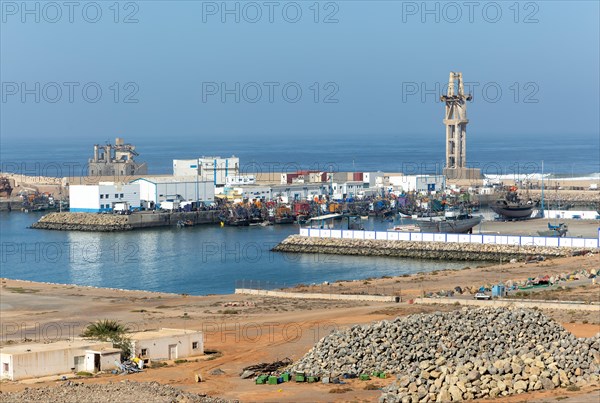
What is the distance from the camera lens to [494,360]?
16.1 metres

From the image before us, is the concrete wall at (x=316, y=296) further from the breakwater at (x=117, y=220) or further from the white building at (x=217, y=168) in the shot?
the white building at (x=217, y=168)

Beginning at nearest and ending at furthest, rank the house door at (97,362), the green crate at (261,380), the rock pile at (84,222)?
the green crate at (261,380), the house door at (97,362), the rock pile at (84,222)

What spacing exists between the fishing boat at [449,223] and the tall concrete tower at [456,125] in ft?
86.7

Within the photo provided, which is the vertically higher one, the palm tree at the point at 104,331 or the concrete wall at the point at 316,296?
the palm tree at the point at 104,331

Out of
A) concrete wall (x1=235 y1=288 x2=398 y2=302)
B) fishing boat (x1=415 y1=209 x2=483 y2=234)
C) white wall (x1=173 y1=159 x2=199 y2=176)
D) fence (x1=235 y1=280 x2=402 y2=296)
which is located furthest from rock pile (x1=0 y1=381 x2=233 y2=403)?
white wall (x1=173 y1=159 x2=199 y2=176)

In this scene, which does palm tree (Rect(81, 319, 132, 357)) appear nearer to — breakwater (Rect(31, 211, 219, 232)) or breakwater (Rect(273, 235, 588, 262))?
breakwater (Rect(273, 235, 588, 262))

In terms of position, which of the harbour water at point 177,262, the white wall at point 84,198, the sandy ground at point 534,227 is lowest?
the harbour water at point 177,262

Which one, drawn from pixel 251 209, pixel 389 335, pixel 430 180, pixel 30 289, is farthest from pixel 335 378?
pixel 430 180

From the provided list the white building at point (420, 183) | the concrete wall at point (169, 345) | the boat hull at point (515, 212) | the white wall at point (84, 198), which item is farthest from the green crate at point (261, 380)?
the white building at point (420, 183)

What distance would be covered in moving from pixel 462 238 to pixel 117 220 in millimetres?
19964

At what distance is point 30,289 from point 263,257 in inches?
486

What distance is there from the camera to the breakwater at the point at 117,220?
56.5 meters

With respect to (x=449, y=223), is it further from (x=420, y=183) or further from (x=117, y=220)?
(x=420, y=183)

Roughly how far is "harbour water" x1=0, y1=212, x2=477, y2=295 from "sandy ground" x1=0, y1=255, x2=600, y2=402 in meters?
3.94
